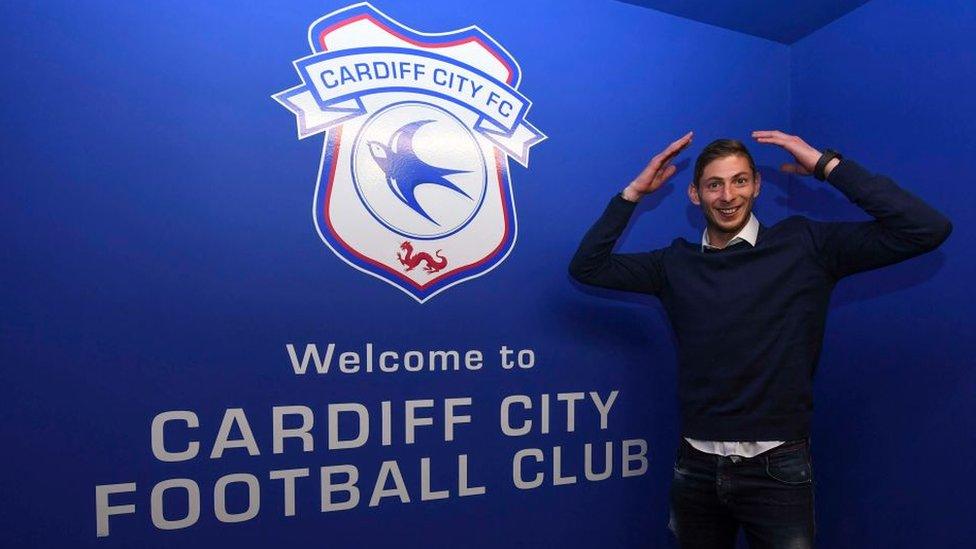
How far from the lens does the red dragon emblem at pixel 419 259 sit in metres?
1.64

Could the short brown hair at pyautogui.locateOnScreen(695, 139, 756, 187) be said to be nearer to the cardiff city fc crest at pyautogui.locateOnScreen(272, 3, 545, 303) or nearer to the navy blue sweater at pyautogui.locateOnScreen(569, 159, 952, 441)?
the navy blue sweater at pyautogui.locateOnScreen(569, 159, 952, 441)

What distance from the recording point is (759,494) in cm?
134

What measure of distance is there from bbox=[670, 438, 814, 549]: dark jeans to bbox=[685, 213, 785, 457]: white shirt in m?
0.01

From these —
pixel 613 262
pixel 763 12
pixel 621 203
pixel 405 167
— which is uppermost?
pixel 763 12

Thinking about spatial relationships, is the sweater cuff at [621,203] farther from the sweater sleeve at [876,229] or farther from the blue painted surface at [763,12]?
the blue painted surface at [763,12]

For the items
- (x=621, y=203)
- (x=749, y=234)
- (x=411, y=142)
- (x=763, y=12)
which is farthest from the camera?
(x=763, y=12)

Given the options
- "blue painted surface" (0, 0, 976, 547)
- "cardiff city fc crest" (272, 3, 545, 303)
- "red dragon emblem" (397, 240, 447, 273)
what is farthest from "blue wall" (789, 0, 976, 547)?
"red dragon emblem" (397, 240, 447, 273)

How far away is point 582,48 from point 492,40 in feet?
0.93

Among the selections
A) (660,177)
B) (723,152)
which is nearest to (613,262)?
(660,177)

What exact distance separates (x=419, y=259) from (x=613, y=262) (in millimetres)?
498

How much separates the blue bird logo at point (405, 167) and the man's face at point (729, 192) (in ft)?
2.24

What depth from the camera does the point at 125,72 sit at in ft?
4.70

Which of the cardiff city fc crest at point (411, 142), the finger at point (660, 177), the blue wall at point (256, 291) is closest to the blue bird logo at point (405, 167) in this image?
the cardiff city fc crest at point (411, 142)

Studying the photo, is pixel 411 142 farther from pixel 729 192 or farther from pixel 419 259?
pixel 729 192
